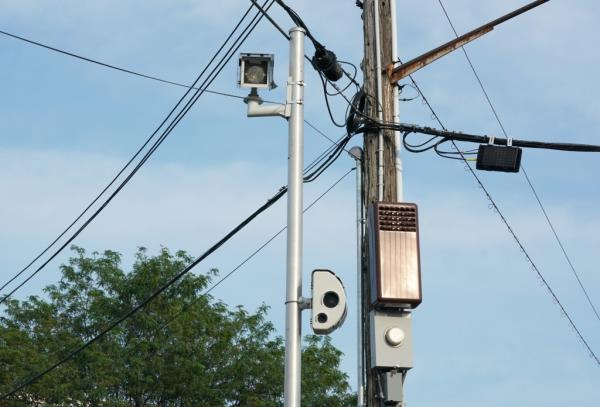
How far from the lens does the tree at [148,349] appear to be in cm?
2311

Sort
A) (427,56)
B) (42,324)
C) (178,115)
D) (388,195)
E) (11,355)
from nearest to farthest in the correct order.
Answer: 1. (388,195)
2. (427,56)
3. (178,115)
4. (11,355)
5. (42,324)

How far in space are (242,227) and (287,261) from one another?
2.60 m

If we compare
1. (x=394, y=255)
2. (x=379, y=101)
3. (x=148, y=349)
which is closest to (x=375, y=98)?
(x=379, y=101)

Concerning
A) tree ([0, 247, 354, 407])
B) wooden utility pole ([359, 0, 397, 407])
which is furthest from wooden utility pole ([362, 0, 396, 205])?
tree ([0, 247, 354, 407])

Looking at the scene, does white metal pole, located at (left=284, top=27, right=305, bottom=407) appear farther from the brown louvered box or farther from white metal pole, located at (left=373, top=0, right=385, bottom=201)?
white metal pole, located at (left=373, top=0, right=385, bottom=201)

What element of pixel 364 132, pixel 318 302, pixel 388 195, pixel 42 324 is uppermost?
pixel 42 324

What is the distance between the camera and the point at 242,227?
10961 mm

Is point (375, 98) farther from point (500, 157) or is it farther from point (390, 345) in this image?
point (390, 345)

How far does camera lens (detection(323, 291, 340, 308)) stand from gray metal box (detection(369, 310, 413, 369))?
0.69m

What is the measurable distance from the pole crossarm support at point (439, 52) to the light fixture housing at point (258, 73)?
1.76 m

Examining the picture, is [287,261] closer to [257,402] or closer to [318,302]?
[318,302]

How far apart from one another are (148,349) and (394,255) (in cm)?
1588

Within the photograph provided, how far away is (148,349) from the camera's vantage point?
2372 cm

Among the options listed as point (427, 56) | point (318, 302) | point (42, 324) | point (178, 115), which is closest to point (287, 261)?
point (318, 302)
